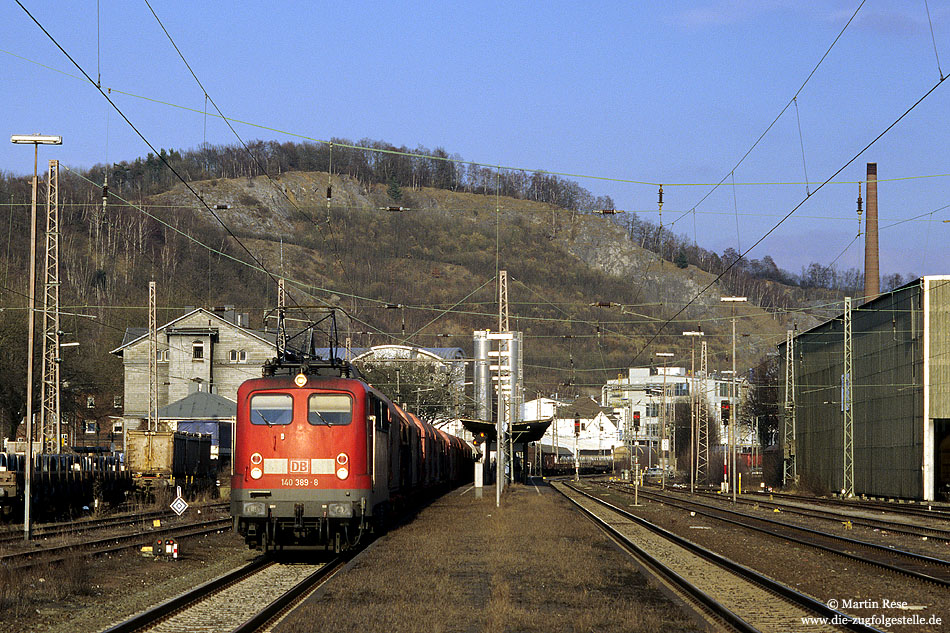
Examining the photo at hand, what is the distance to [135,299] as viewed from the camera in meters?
109

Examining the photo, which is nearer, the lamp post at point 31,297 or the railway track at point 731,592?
the railway track at point 731,592

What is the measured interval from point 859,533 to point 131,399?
68.5m

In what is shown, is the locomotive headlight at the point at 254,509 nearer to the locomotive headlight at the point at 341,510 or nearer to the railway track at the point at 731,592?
the locomotive headlight at the point at 341,510

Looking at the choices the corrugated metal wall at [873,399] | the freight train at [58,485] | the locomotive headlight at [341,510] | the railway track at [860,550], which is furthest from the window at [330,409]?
the corrugated metal wall at [873,399]

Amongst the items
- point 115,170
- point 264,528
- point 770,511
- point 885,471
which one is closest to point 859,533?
point 770,511

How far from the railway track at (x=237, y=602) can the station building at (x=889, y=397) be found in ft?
123

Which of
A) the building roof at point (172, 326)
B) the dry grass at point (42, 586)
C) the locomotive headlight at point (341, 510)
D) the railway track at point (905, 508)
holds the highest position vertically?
the building roof at point (172, 326)

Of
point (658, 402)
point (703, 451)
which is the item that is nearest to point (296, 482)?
point (703, 451)

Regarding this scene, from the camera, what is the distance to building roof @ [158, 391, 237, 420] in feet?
240

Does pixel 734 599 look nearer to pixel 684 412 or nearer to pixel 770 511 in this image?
pixel 770 511

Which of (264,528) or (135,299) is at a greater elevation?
(135,299)

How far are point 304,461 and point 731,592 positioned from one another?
27.5 feet

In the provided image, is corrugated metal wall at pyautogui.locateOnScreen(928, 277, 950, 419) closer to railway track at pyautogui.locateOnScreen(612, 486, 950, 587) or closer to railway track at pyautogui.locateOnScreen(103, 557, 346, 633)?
railway track at pyautogui.locateOnScreen(612, 486, 950, 587)

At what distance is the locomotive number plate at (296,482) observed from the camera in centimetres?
1945
